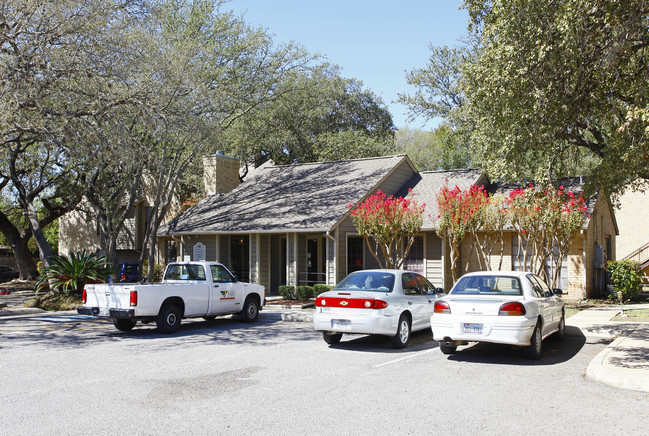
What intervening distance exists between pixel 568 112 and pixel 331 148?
2766cm

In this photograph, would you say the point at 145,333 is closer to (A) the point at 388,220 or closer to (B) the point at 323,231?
(B) the point at 323,231

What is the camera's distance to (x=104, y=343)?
39.4 ft

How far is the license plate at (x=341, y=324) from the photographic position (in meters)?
11.1

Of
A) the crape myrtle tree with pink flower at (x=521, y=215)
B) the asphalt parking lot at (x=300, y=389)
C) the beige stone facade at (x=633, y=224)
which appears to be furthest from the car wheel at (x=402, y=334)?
the beige stone facade at (x=633, y=224)

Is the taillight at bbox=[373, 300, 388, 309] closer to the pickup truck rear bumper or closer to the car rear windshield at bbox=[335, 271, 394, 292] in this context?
the car rear windshield at bbox=[335, 271, 394, 292]

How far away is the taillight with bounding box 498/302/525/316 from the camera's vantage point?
9.44 metres

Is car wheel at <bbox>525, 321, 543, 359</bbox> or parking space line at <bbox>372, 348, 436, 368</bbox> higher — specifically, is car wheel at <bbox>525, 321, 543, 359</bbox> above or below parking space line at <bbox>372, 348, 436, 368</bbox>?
above

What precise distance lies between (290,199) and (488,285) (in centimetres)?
1446

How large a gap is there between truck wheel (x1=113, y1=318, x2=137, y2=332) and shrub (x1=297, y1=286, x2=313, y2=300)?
7.16m

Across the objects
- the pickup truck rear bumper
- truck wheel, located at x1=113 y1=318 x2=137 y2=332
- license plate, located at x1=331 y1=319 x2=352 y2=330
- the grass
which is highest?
the pickup truck rear bumper

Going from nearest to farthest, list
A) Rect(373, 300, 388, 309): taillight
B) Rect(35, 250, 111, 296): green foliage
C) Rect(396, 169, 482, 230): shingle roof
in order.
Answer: Rect(373, 300, 388, 309): taillight → Rect(35, 250, 111, 296): green foliage → Rect(396, 169, 482, 230): shingle roof

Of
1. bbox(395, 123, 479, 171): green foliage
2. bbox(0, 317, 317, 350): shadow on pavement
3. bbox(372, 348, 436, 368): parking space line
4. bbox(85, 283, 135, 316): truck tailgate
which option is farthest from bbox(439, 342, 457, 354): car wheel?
bbox(395, 123, 479, 171): green foliage

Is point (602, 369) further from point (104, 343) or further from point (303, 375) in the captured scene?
point (104, 343)

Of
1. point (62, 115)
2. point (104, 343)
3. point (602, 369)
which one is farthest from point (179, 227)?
point (602, 369)
